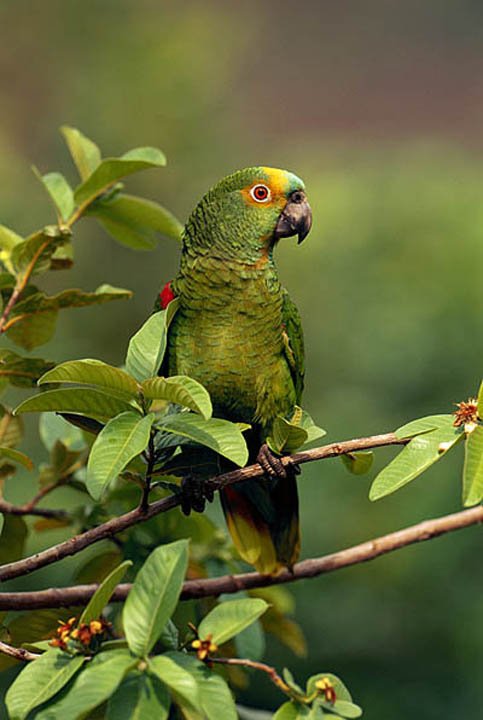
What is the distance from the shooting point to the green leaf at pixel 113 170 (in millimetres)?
956

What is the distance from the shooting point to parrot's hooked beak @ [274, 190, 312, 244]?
3.58 ft

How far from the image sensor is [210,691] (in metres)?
0.57

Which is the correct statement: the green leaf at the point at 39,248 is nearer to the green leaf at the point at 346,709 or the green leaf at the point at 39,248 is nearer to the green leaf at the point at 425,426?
the green leaf at the point at 425,426

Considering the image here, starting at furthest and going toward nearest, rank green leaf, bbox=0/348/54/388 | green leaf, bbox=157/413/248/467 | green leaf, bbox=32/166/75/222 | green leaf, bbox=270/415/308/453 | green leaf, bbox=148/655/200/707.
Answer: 1. green leaf, bbox=32/166/75/222
2. green leaf, bbox=0/348/54/388
3. green leaf, bbox=270/415/308/453
4. green leaf, bbox=157/413/248/467
5. green leaf, bbox=148/655/200/707

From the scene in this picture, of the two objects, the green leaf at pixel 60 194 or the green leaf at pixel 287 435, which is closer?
the green leaf at pixel 287 435

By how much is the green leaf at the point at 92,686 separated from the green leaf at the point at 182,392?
0.63 feet

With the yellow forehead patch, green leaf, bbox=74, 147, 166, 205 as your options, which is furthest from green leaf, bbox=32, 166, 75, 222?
the yellow forehead patch

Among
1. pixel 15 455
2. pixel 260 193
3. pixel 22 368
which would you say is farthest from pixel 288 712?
pixel 260 193

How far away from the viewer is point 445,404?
2.40 meters

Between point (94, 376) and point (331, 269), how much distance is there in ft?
8.60

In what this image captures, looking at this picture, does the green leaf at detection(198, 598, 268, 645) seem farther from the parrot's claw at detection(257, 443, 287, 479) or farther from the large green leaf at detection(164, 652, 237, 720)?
the parrot's claw at detection(257, 443, 287, 479)

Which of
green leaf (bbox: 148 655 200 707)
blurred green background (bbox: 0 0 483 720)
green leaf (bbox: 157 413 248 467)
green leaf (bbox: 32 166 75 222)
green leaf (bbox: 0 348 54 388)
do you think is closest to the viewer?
green leaf (bbox: 148 655 200 707)

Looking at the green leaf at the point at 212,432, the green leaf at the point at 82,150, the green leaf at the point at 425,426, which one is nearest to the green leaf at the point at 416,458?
the green leaf at the point at 425,426

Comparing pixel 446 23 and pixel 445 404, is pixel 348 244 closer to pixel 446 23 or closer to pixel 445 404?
pixel 445 404
